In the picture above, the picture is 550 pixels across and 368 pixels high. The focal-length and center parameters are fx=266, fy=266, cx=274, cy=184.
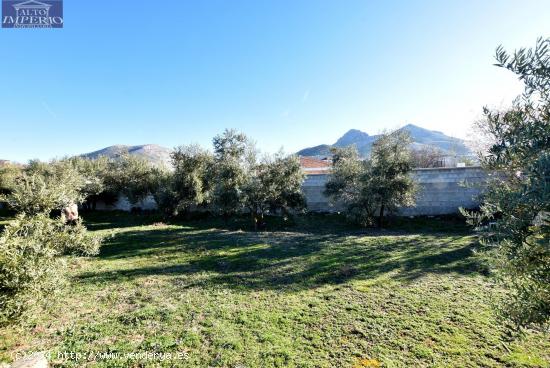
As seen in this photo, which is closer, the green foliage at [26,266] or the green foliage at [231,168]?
the green foliage at [26,266]

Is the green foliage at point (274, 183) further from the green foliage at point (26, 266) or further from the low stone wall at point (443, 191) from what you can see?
the green foliage at point (26, 266)

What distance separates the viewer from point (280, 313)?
7.33 meters

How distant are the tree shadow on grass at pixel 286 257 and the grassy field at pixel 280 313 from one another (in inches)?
→ 3.6

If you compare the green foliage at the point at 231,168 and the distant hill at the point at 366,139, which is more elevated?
the distant hill at the point at 366,139

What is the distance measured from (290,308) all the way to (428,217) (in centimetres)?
1750

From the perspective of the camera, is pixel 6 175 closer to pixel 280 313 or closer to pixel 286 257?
pixel 286 257

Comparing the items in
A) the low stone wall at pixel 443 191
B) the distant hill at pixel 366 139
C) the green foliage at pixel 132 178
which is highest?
the distant hill at pixel 366 139

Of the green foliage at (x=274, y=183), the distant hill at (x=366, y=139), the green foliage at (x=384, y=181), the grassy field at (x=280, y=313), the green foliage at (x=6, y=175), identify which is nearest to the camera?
the grassy field at (x=280, y=313)

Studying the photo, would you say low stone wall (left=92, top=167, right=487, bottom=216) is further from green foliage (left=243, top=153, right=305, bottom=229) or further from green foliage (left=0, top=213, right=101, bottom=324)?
green foliage (left=0, top=213, right=101, bottom=324)

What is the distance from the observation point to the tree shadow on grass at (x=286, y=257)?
9.93 m

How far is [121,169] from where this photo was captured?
35000 millimetres

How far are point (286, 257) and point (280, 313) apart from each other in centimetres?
506

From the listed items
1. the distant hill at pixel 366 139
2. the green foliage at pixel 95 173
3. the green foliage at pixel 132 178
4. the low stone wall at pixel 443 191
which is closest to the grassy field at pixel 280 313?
the low stone wall at pixel 443 191

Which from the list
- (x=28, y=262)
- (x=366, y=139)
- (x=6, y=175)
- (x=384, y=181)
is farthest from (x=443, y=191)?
(x=366, y=139)
